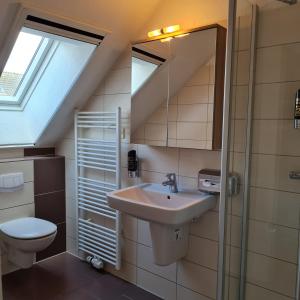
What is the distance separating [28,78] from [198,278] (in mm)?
2363

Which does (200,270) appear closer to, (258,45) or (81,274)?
(81,274)

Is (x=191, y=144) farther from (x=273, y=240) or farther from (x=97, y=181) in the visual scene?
(x=97, y=181)

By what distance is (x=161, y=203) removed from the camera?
2.21 meters

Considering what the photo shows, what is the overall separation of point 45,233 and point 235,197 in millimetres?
1635

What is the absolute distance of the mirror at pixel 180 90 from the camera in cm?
198

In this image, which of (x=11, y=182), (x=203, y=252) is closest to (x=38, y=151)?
(x=11, y=182)

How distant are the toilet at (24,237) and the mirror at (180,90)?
1.07m

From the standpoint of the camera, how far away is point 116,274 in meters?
2.81

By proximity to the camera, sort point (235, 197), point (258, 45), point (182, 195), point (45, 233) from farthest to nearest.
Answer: point (45, 233) → point (182, 195) → point (258, 45) → point (235, 197)

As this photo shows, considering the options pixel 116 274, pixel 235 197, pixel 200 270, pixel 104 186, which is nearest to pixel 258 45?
pixel 235 197

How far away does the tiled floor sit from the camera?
2.50m

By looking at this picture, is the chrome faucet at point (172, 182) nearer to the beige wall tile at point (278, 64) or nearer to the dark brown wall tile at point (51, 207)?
the beige wall tile at point (278, 64)

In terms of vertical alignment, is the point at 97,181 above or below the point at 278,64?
below

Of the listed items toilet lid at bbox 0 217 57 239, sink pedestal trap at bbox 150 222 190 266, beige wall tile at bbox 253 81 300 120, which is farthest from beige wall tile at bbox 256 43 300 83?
toilet lid at bbox 0 217 57 239
